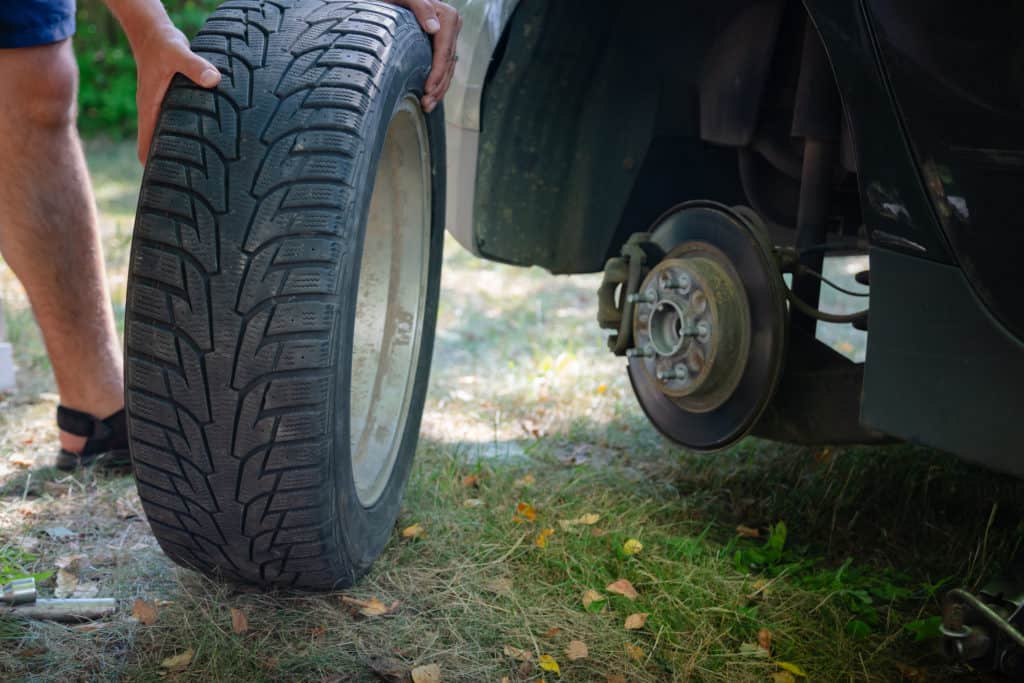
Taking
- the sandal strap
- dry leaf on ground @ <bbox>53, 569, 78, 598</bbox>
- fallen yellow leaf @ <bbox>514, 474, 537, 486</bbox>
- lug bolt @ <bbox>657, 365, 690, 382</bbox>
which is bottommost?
dry leaf on ground @ <bbox>53, 569, 78, 598</bbox>

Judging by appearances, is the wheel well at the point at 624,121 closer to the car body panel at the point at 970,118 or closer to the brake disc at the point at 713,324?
the brake disc at the point at 713,324

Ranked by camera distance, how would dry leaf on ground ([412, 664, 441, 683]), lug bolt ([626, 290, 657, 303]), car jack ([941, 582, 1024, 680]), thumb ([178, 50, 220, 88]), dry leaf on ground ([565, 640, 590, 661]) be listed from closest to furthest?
1. car jack ([941, 582, 1024, 680])
2. thumb ([178, 50, 220, 88])
3. dry leaf on ground ([412, 664, 441, 683])
4. dry leaf on ground ([565, 640, 590, 661])
5. lug bolt ([626, 290, 657, 303])

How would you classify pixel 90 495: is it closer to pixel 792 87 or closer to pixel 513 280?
pixel 792 87

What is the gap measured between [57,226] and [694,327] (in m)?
1.56

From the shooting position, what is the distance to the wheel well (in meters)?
2.14

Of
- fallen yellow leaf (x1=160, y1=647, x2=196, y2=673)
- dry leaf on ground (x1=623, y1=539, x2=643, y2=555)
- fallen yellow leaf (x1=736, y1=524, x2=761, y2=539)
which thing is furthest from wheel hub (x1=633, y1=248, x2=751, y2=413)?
fallen yellow leaf (x1=160, y1=647, x2=196, y2=673)

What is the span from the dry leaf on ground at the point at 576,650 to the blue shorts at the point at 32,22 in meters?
1.76

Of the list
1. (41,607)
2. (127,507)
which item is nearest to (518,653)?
(41,607)

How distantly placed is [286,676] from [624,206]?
1.30 meters

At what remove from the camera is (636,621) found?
1.94m

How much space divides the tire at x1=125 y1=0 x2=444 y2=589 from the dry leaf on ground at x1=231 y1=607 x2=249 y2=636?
110 millimetres

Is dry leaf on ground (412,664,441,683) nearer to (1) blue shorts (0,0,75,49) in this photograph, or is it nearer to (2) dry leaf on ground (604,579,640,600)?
(2) dry leaf on ground (604,579,640,600)

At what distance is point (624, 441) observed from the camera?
292cm

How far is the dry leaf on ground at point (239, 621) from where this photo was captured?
5.96 feet
